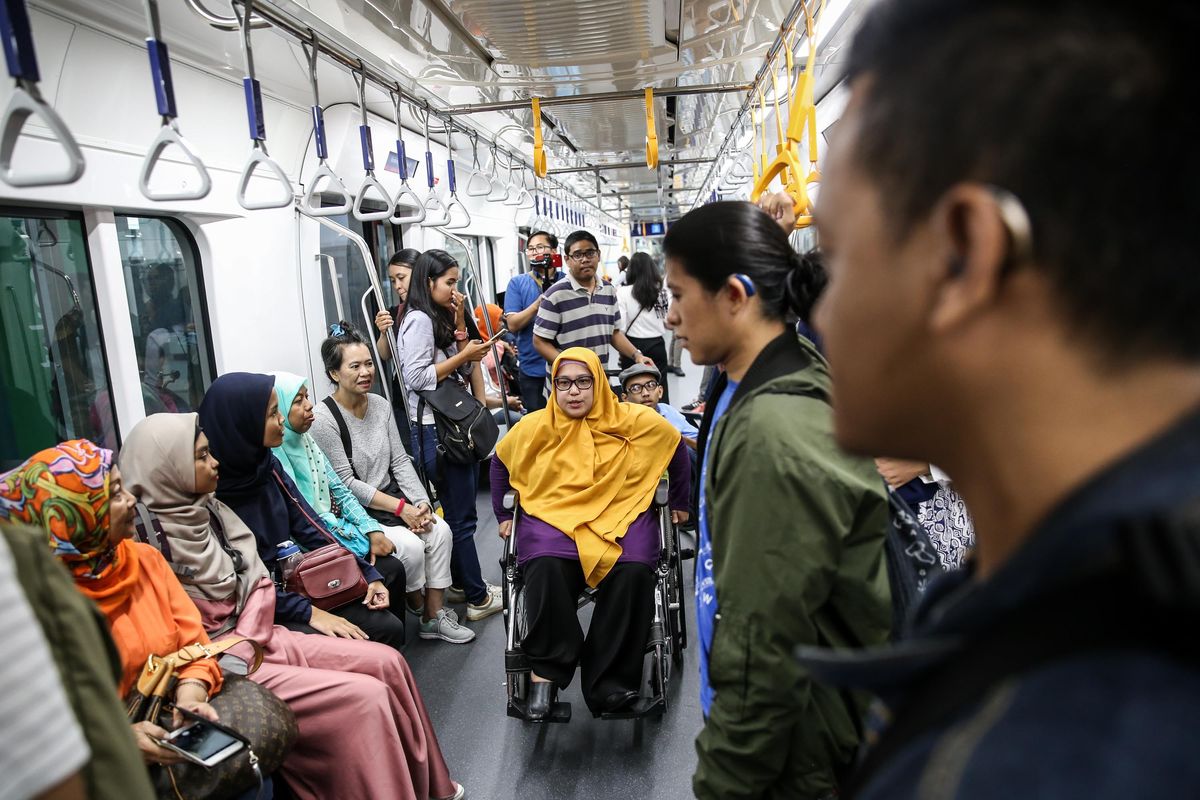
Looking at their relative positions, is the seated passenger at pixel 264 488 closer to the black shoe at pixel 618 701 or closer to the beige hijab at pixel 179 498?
the beige hijab at pixel 179 498

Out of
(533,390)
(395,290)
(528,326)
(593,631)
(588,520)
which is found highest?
(395,290)

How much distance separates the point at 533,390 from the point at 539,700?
107 inches

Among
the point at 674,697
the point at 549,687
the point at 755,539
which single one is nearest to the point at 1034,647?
the point at 755,539

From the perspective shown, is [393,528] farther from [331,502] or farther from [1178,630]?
[1178,630]

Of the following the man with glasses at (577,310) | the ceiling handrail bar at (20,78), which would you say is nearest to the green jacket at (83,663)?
the ceiling handrail bar at (20,78)

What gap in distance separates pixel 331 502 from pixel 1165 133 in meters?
3.52

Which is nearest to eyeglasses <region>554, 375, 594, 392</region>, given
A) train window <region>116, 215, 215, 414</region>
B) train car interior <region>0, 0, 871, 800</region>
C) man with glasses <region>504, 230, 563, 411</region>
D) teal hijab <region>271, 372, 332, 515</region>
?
→ train car interior <region>0, 0, 871, 800</region>

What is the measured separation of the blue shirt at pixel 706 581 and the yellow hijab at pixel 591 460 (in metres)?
1.46

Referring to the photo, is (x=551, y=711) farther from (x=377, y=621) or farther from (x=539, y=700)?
(x=377, y=621)

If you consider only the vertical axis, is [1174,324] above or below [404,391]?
above

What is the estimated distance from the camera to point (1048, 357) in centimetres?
44

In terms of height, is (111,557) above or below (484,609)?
above

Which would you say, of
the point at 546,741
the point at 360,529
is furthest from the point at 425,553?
the point at 546,741

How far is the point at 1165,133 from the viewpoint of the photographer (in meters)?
0.39
